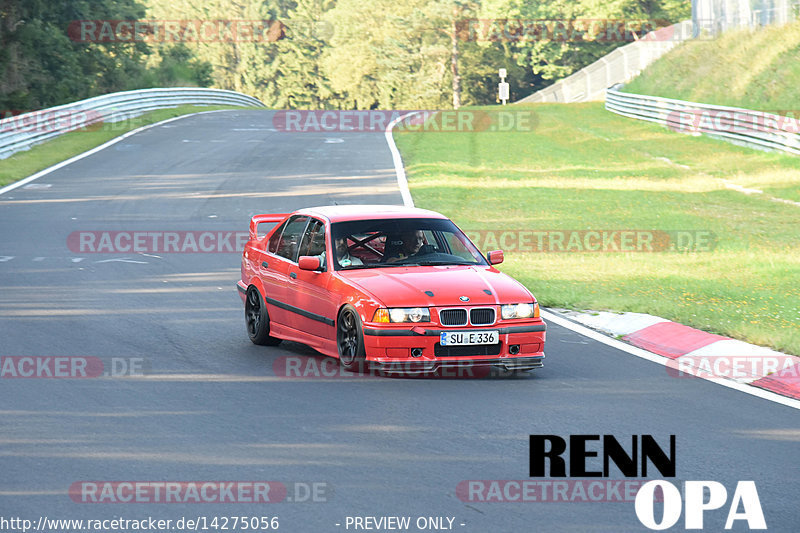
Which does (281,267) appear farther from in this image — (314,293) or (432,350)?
(432,350)

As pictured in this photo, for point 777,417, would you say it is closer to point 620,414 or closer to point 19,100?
point 620,414

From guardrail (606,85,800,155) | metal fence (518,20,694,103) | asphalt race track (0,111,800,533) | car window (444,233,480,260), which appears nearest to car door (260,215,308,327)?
asphalt race track (0,111,800,533)

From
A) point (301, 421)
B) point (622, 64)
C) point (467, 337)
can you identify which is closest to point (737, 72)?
point (622, 64)

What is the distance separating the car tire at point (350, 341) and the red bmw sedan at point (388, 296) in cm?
1

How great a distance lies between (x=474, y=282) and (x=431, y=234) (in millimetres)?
1325

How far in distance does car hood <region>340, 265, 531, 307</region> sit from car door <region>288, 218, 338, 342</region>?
0.89 ft

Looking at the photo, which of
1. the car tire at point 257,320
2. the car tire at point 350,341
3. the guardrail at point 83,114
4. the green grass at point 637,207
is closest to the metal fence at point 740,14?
the green grass at point 637,207

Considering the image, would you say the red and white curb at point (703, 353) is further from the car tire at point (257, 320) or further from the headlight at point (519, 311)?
the car tire at point (257, 320)

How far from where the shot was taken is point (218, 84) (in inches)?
5694

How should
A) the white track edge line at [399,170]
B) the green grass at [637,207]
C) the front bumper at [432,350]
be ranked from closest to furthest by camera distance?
the front bumper at [432,350]
the green grass at [637,207]
the white track edge line at [399,170]

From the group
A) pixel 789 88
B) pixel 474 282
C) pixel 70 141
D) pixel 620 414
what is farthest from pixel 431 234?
pixel 789 88

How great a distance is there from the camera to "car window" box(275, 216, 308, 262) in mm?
11359

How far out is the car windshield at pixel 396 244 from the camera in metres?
10.6

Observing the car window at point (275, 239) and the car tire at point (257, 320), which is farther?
the car window at point (275, 239)
